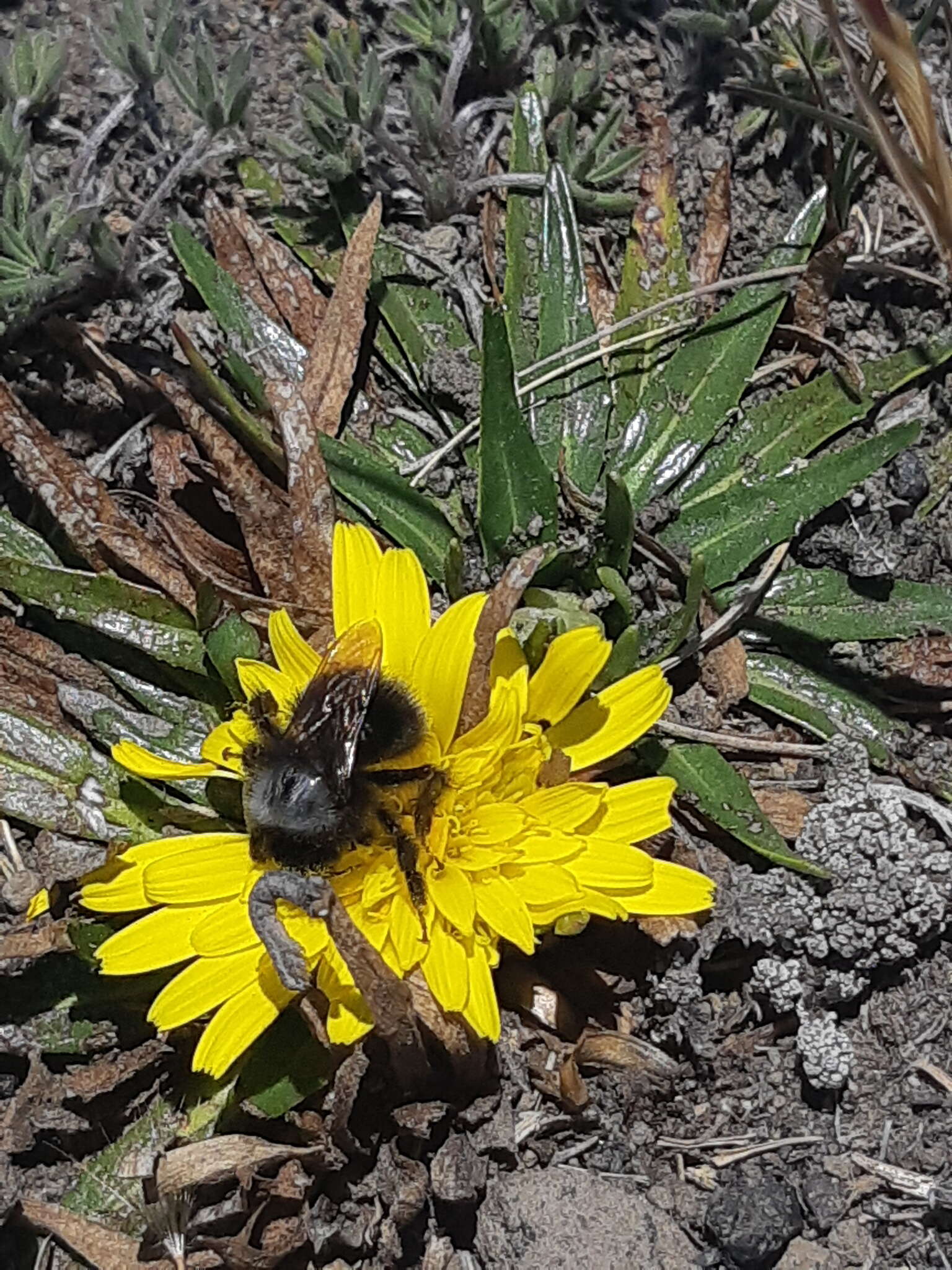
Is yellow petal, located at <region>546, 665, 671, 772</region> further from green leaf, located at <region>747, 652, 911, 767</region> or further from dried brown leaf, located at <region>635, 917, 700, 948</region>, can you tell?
green leaf, located at <region>747, 652, 911, 767</region>

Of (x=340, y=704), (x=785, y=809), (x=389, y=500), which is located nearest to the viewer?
(x=340, y=704)

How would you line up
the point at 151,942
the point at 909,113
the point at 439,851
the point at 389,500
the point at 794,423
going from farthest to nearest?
1. the point at 794,423
2. the point at 389,500
3. the point at 151,942
4. the point at 439,851
5. the point at 909,113

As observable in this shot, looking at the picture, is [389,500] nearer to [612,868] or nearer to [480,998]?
[612,868]

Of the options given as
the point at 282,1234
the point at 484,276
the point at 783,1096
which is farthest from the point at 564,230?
the point at 282,1234

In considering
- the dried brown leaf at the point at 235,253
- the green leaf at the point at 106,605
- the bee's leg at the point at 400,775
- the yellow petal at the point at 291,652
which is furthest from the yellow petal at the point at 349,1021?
the dried brown leaf at the point at 235,253

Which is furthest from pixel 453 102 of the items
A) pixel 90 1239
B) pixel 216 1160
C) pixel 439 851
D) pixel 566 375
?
pixel 90 1239

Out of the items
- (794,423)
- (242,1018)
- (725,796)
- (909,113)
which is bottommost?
(242,1018)

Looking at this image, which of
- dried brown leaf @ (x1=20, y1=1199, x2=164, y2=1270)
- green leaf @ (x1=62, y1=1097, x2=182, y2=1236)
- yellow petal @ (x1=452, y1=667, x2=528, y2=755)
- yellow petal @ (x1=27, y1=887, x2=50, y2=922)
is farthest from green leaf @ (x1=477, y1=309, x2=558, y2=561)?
dried brown leaf @ (x1=20, y1=1199, x2=164, y2=1270)
